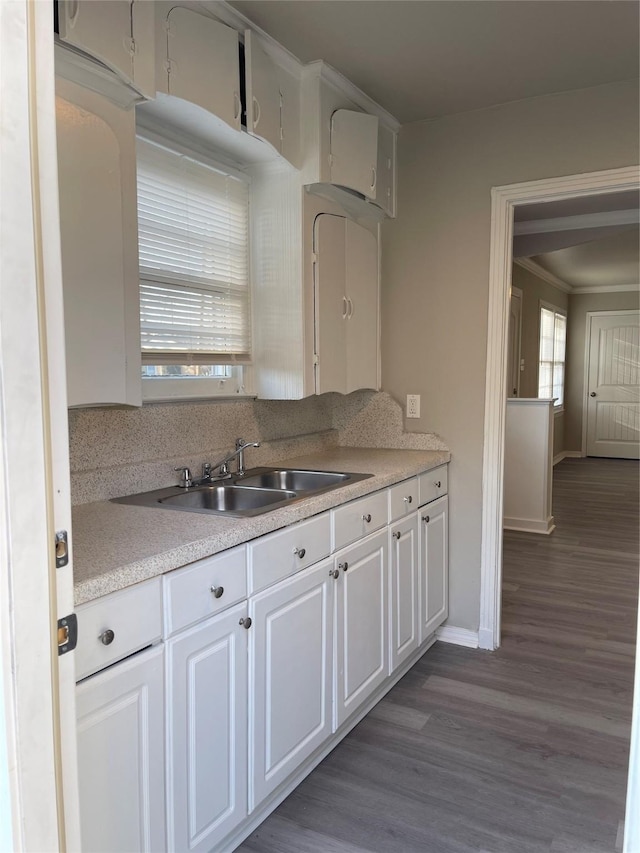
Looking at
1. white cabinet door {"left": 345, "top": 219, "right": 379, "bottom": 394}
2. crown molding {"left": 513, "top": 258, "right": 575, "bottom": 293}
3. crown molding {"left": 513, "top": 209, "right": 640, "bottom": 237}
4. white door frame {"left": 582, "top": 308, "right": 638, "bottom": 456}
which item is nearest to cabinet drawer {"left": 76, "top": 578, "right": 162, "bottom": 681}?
white cabinet door {"left": 345, "top": 219, "right": 379, "bottom": 394}

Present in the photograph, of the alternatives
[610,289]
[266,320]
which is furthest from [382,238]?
[610,289]

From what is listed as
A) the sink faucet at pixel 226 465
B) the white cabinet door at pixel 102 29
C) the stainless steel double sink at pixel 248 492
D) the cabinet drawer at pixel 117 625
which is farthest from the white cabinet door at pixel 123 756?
the white cabinet door at pixel 102 29

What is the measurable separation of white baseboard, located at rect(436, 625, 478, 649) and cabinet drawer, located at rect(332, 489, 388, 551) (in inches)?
41.0

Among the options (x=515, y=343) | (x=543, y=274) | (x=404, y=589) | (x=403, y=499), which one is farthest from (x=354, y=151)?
(x=543, y=274)

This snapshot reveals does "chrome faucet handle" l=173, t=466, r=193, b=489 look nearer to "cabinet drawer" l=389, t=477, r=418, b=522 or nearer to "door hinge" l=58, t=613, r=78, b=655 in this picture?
"cabinet drawer" l=389, t=477, r=418, b=522

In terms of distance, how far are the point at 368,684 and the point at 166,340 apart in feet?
4.89

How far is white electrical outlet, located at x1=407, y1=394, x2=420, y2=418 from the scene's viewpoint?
3.21 metres

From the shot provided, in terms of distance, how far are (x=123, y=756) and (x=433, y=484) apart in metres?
1.92

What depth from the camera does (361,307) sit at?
304cm

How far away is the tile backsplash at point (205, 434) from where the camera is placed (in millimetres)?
2004

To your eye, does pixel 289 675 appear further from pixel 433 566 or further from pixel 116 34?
pixel 116 34

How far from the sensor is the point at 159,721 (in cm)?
144

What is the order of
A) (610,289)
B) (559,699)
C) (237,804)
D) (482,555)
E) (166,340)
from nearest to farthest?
(237,804)
(166,340)
(559,699)
(482,555)
(610,289)

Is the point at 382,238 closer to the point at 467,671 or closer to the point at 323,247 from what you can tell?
the point at 323,247
